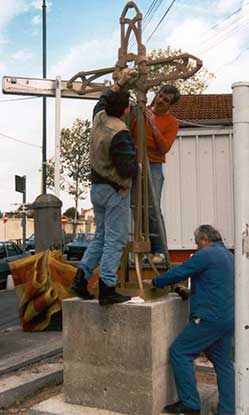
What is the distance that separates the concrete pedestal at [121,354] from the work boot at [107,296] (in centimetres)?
5

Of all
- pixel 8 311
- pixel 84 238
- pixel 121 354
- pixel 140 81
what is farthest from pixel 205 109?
pixel 84 238

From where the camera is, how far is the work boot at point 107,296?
4305mm

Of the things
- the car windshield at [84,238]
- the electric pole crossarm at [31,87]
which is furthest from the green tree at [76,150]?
the electric pole crossarm at [31,87]

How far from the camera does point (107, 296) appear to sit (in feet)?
14.1

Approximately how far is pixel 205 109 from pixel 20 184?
276 inches

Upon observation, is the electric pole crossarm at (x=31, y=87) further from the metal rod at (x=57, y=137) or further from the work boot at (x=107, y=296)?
the work boot at (x=107, y=296)

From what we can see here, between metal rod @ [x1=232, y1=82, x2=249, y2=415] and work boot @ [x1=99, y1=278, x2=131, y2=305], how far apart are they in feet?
3.91

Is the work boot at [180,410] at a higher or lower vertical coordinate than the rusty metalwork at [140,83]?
lower

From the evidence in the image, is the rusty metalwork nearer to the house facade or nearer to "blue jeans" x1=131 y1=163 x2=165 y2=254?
"blue jeans" x1=131 y1=163 x2=165 y2=254

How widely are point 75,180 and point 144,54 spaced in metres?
30.0

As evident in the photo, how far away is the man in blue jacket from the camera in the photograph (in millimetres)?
4277

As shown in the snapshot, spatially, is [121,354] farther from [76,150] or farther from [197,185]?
[76,150]

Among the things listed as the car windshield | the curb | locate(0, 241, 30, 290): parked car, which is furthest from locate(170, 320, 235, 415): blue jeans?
the car windshield

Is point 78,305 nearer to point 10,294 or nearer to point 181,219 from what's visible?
point 181,219
